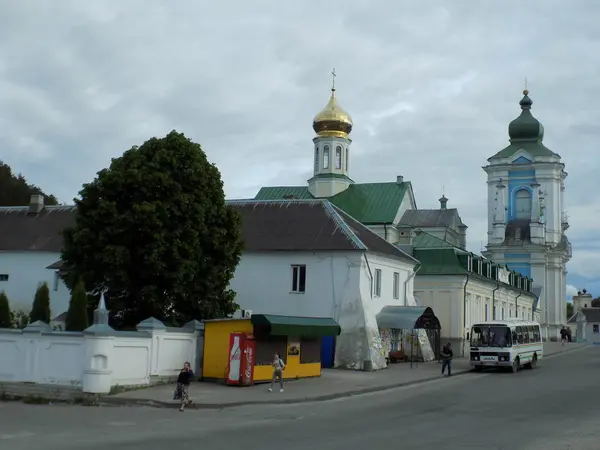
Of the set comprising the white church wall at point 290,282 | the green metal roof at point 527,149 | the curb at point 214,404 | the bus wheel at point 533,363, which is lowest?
the curb at point 214,404

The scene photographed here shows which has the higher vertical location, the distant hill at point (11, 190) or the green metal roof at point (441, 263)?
the distant hill at point (11, 190)

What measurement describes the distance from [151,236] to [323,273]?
1034 cm

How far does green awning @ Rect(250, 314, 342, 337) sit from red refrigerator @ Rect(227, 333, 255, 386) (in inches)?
27.4

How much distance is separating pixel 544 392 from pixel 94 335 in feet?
47.5

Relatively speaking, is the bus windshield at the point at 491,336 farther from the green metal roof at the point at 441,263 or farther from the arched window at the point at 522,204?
the arched window at the point at 522,204

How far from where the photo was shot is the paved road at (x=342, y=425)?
44.5 ft

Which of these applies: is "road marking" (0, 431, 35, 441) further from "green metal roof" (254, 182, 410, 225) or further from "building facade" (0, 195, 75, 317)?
"green metal roof" (254, 182, 410, 225)

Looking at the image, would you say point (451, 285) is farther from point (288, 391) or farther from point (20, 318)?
point (20, 318)

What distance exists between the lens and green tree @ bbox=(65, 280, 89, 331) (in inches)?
998

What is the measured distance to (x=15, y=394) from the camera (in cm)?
2142

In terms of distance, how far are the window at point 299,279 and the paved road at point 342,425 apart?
11.0 meters

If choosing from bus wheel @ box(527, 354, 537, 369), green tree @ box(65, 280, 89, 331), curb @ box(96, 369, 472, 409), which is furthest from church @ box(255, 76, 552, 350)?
green tree @ box(65, 280, 89, 331)

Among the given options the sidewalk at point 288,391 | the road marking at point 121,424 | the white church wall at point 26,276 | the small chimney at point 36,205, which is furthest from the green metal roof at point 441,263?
the road marking at point 121,424

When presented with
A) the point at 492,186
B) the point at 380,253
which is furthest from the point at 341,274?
the point at 492,186
